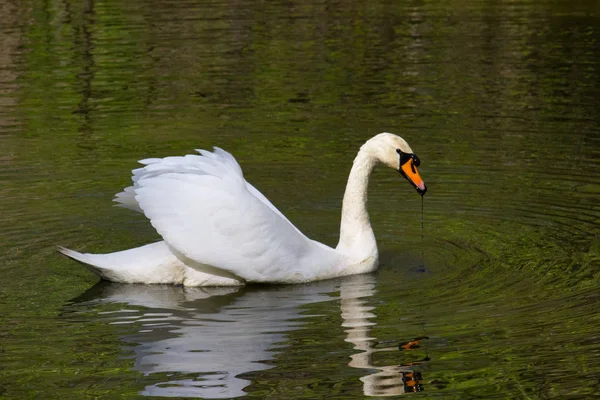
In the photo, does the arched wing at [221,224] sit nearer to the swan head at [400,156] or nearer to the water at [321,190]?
the water at [321,190]

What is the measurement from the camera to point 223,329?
859 centimetres

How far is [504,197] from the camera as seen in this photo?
11828 millimetres

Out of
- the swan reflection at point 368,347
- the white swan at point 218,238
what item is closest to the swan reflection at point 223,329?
the swan reflection at point 368,347

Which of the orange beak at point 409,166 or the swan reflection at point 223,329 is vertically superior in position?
the orange beak at point 409,166

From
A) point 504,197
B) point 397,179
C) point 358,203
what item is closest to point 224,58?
point 397,179

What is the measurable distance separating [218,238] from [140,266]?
646 mm

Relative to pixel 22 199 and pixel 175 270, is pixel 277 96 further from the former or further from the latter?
pixel 175 270

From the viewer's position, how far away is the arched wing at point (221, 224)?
30.8 ft

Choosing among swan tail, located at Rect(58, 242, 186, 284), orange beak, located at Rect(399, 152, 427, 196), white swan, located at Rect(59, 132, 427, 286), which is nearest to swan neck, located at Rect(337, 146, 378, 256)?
white swan, located at Rect(59, 132, 427, 286)

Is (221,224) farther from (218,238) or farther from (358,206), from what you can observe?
(358,206)

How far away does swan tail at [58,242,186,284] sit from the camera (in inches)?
374

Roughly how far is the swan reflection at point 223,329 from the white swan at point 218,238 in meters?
0.12

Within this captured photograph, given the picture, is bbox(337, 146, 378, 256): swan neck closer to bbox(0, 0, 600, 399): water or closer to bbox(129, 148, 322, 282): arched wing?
bbox(0, 0, 600, 399): water

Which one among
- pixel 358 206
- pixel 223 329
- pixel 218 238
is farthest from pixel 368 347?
pixel 358 206
